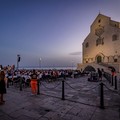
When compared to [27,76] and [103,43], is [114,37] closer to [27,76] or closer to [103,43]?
[103,43]

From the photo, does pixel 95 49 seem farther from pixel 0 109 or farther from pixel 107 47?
pixel 0 109

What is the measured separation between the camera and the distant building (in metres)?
38.7

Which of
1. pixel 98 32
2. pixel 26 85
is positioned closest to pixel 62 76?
pixel 26 85

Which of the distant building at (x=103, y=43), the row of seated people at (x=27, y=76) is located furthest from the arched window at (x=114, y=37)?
the row of seated people at (x=27, y=76)

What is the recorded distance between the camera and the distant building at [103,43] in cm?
3872

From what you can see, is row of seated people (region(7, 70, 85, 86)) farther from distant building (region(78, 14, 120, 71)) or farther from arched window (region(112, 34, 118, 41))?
arched window (region(112, 34, 118, 41))

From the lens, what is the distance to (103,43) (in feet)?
139

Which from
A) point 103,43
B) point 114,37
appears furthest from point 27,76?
point 103,43

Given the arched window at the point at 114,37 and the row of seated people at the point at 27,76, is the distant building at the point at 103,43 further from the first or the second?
the row of seated people at the point at 27,76

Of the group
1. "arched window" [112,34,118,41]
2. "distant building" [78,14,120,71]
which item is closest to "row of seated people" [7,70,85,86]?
"distant building" [78,14,120,71]

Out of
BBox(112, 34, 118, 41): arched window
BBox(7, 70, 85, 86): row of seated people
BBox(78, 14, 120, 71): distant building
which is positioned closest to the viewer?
BBox(7, 70, 85, 86): row of seated people

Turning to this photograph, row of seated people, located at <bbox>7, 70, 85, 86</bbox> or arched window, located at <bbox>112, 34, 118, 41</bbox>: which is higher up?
arched window, located at <bbox>112, 34, 118, 41</bbox>

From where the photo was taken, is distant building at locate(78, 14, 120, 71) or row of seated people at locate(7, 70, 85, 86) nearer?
row of seated people at locate(7, 70, 85, 86)

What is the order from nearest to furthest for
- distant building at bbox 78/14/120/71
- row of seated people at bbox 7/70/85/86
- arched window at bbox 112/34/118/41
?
row of seated people at bbox 7/70/85/86
distant building at bbox 78/14/120/71
arched window at bbox 112/34/118/41
